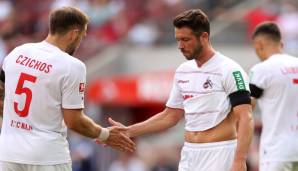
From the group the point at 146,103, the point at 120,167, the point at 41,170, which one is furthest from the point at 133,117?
the point at 41,170

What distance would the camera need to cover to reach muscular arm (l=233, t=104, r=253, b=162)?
8.43 m

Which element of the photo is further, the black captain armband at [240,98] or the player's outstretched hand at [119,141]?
the player's outstretched hand at [119,141]

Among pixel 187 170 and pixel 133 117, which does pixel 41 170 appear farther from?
pixel 133 117

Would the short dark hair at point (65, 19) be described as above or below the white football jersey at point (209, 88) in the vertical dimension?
above

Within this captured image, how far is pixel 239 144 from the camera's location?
8445 millimetres

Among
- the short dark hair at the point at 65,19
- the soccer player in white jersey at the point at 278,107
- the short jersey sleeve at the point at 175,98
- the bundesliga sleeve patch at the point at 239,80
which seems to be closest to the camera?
the short dark hair at the point at 65,19

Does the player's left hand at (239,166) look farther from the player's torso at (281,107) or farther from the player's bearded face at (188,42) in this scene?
the player's torso at (281,107)

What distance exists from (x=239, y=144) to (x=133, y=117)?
48.7 ft

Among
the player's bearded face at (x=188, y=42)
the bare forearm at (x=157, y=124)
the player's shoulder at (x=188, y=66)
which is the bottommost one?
the bare forearm at (x=157, y=124)

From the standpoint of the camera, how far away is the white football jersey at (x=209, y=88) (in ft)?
28.4

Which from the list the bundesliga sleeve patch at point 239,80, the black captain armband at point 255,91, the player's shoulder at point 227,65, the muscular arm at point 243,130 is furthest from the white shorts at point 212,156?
the black captain armband at point 255,91

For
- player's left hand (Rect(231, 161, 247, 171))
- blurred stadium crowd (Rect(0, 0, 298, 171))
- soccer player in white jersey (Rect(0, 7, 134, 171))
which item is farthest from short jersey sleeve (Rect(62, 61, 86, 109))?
blurred stadium crowd (Rect(0, 0, 298, 171))

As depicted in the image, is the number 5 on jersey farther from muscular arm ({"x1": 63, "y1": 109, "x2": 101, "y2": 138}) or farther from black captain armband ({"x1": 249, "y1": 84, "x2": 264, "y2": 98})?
black captain armband ({"x1": 249, "y1": 84, "x2": 264, "y2": 98})

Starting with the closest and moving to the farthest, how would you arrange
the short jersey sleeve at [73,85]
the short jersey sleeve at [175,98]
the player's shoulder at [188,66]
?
the short jersey sleeve at [73,85]
the player's shoulder at [188,66]
the short jersey sleeve at [175,98]
